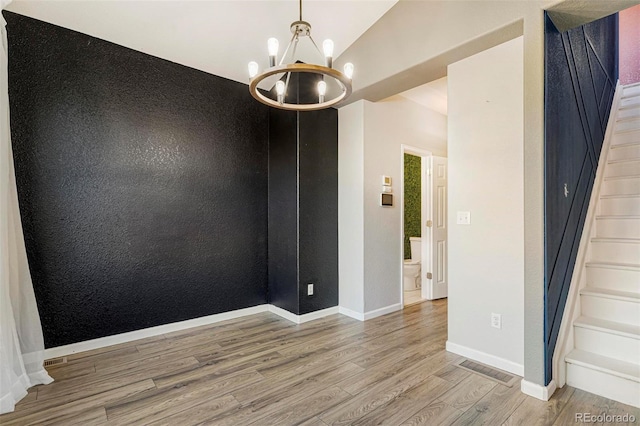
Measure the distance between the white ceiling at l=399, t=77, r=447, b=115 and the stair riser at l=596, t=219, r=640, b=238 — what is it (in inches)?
85.8

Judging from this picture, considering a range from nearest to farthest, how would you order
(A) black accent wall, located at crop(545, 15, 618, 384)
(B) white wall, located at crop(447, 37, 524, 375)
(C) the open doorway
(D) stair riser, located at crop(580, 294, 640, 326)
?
(A) black accent wall, located at crop(545, 15, 618, 384) < (D) stair riser, located at crop(580, 294, 640, 326) < (B) white wall, located at crop(447, 37, 524, 375) < (C) the open doorway

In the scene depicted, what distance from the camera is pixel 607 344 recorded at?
2.31m

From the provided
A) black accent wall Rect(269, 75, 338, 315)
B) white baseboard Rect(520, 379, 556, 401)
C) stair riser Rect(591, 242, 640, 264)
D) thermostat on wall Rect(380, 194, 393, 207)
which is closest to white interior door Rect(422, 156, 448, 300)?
thermostat on wall Rect(380, 194, 393, 207)

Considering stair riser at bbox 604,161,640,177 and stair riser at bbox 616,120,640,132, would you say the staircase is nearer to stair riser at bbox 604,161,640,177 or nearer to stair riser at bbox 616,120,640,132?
stair riser at bbox 604,161,640,177

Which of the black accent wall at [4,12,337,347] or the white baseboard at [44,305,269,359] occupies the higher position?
the black accent wall at [4,12,337,347]

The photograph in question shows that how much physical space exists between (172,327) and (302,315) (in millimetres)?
1362

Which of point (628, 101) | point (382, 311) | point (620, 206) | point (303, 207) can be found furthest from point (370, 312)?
point (628, 101)

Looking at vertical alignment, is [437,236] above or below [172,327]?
above

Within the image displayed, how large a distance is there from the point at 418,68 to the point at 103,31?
112 inches

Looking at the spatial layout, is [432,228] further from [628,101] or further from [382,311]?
[628,101]

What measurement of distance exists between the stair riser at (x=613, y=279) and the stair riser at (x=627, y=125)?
2156mm

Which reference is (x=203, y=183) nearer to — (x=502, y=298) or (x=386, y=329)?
(x=386, y=329)

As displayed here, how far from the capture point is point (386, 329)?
3479mm

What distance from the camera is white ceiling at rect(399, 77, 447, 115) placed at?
3982 millimetres
